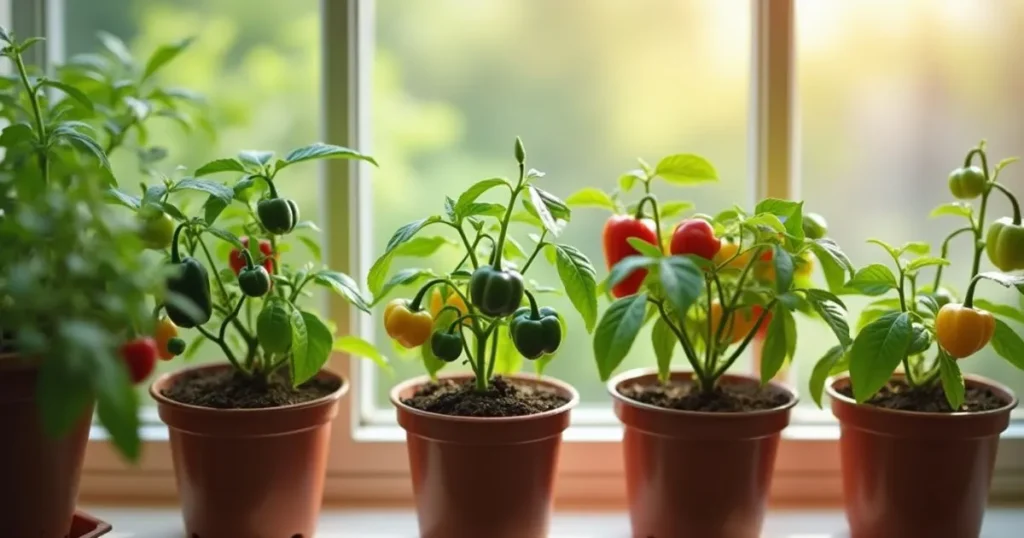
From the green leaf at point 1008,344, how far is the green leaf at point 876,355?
0.44ft

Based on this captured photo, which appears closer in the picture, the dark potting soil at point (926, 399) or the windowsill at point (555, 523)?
the dark potting soil at point (926, 399)

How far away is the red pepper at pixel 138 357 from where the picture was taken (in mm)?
835

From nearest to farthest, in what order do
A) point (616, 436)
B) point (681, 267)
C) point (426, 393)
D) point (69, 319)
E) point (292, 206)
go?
1. point (69, 319)
2. point (681, 267)
3. point (292, 206)
4. point (426, 393)
5. point (616, 436)

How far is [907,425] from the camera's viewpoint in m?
1.07

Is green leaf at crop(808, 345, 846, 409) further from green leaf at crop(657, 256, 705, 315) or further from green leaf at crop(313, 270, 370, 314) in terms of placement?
green leaf at crop(313, 270, 370, 314)

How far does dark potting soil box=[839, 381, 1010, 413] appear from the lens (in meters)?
1.11

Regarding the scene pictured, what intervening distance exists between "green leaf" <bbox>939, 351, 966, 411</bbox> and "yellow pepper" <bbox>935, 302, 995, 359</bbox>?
15 mm

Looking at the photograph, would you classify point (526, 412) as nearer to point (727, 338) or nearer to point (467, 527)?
point (467, 527)

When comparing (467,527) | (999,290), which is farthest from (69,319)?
(999,290)

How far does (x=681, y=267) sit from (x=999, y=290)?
2.42ft

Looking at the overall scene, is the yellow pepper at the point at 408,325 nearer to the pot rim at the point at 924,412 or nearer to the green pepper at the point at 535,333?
the green pepper at the point at 535,333

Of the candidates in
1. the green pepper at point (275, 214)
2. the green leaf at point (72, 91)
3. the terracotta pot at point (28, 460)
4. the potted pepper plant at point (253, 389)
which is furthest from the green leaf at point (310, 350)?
the green leaf at point (72, 91)

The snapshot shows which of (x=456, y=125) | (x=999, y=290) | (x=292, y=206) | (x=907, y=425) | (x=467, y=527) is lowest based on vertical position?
(x=467, y=527)

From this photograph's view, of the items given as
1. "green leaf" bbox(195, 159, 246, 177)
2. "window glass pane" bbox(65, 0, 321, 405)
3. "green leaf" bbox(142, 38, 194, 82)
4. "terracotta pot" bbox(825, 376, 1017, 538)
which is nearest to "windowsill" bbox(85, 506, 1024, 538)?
"terracotta pot" bbox(825, 376, 1017, 538)
